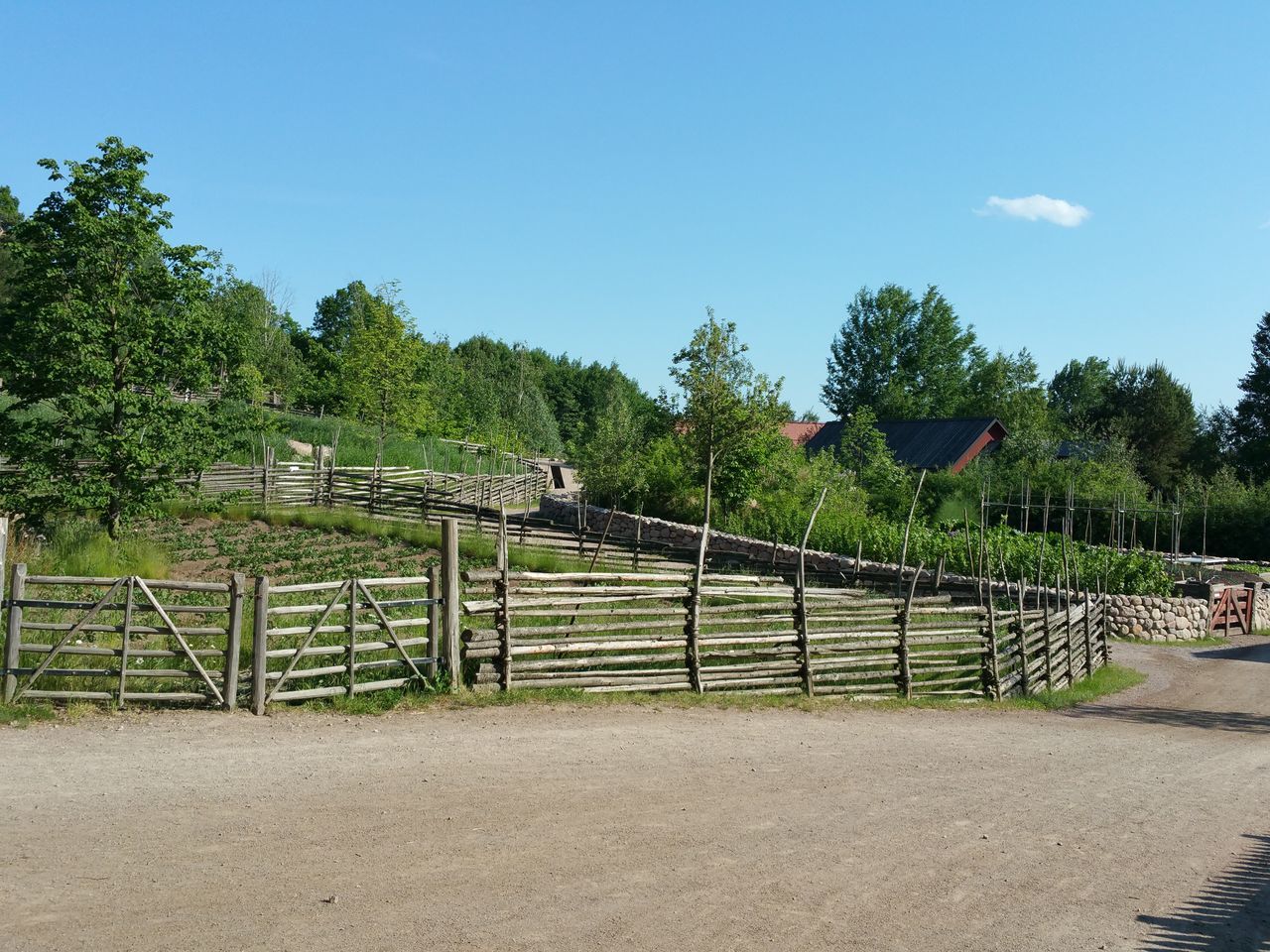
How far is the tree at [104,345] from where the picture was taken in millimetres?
18172

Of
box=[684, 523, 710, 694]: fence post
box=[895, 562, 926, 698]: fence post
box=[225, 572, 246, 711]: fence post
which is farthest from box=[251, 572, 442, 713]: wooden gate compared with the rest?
box=[895, 562, 926, 698]: fence post

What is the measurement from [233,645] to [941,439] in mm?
41208

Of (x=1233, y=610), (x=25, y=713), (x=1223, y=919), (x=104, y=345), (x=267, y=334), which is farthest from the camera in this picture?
(x=267, y=334)

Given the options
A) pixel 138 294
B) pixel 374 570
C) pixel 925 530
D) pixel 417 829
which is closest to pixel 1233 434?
pixel 925 530

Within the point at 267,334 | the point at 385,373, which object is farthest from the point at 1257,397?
the point at 267,334

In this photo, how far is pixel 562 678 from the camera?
1127 centimetres

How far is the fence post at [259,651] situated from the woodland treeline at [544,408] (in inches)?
414

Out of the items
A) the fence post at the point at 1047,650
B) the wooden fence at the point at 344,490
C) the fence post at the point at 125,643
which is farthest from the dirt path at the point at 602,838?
the wooden fence at the point at 344,490

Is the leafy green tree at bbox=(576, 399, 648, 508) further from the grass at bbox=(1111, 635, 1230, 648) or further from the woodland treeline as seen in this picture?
the grass at bbox=(1111, 635, 1230, 648)

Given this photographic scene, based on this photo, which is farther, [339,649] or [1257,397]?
[1257,397]

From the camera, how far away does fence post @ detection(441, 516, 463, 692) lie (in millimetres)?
10875

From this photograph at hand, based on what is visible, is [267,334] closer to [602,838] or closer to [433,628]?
[433,628]

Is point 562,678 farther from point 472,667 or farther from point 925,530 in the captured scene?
point 925,530

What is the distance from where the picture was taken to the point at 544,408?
7325 centimetres
